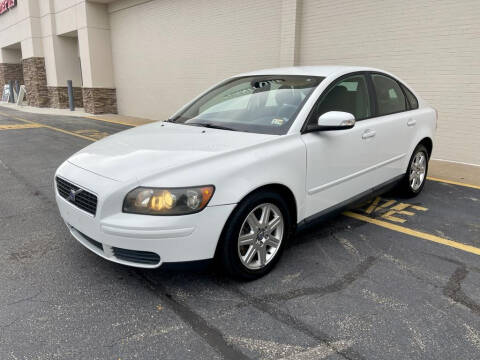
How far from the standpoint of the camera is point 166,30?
13602mm

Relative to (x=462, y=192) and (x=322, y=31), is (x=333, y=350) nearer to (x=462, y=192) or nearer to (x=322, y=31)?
(x=462, y=192)

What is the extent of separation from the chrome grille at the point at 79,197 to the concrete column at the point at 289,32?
736 centimetres

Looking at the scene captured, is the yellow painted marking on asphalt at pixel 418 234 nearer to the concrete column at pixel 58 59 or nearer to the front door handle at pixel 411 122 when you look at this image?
the front door handle at pixel 411 122

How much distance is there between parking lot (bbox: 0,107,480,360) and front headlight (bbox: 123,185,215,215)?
1.68 ft

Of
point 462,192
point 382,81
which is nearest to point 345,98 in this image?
point 382,81

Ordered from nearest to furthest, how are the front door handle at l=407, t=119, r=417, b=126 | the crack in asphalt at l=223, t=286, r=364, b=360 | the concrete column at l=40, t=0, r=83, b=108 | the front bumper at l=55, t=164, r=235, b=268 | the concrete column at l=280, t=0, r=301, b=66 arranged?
1. the crack in asphalt at l=223, t=286, r=364, b=360
2. the front bumper at l=55, t=164, r=235, b=268
3. the front door handle at l=407, t=119, r=417, b=126
4. the concrete column at l=280, t=0, r=301, b=66
5. the concrete column at l=40, t=0, r=83, b=108

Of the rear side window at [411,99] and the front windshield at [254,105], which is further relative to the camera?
the rear side window at [411,99]

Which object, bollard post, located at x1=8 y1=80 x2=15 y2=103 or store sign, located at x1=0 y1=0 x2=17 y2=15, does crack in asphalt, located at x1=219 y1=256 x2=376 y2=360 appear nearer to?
store sign, located at x1=0 y1=0 x2=17 y2=15

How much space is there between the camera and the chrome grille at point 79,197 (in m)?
2.73

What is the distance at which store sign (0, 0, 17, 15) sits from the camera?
22.0 meters

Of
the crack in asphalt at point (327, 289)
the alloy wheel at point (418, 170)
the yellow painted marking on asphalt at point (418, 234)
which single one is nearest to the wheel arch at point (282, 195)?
the crack in asphalt at point (327, 289)

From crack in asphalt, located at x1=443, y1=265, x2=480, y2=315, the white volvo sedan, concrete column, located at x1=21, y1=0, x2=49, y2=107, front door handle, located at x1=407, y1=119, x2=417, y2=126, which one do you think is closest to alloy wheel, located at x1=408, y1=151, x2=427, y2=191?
front door handle, located at x1=407, y1=119, x2=417, y2=126

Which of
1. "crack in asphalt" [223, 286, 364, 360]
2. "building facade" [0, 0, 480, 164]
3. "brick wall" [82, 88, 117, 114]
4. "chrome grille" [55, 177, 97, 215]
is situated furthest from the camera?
"brick wall" [82, 88, 117, 114]

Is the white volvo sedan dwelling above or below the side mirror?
below
